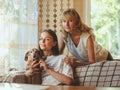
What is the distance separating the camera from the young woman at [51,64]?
2197 millimetres

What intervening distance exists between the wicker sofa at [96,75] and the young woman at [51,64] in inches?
5.1

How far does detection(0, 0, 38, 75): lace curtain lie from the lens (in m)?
3.11

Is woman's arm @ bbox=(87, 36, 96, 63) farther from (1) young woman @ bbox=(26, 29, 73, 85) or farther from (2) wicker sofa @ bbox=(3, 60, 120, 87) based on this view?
(1) young woman @ bbox=(26, 29, 73, 85)

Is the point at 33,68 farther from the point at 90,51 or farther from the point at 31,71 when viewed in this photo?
the point at 90,51

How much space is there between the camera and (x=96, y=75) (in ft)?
7.79

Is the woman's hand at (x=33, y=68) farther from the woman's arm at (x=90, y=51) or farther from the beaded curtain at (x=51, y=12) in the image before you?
the beaded curtain at (x=51, y=12)

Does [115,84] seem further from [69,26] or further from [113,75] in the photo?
[69,26]

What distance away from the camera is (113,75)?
233 cm

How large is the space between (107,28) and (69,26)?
1.34 m

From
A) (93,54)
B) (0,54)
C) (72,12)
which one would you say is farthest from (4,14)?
(93,54)

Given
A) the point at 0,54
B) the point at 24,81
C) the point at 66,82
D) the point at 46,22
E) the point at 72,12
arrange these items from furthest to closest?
1. the point at 46,22
2. the point at 0,54
3. the point at 72,12
4. the point at 24,81
5. the point at 66,82

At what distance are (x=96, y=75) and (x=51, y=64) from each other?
367 millimetres

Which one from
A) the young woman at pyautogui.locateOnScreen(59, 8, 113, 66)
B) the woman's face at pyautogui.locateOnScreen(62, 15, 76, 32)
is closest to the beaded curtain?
the young woman at pyautogui.locateOnScreen(59, 8, 113, 66)

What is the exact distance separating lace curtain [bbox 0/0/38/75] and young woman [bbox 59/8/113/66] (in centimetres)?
73
